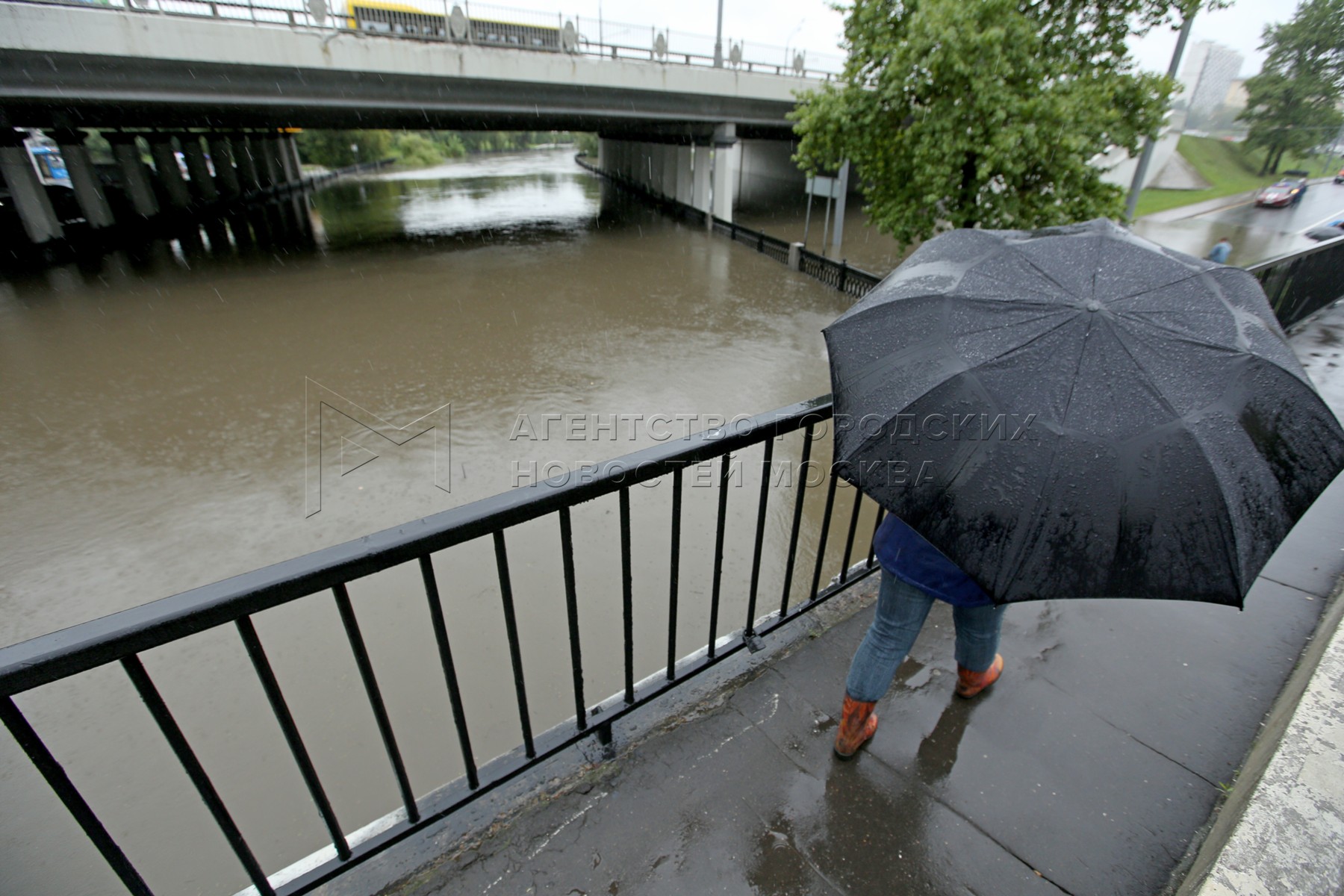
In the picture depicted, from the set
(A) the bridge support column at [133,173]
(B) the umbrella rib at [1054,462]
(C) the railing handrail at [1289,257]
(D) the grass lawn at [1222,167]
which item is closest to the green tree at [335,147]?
(A) the bridge support column at [133,173]

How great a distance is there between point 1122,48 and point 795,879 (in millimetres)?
14337

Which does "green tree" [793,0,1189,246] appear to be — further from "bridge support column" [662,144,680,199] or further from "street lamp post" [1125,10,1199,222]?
"bridge support column" [662,144,680,199]

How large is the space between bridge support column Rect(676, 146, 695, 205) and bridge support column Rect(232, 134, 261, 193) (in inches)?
989

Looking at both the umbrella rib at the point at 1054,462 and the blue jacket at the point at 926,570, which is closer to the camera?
the umbrella rib at the point at 1054,462

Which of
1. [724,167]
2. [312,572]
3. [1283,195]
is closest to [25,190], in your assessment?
[724,167]

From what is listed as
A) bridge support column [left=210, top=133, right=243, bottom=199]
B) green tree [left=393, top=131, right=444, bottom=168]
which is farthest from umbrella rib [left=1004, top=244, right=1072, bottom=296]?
green tree [left=393, top=131, right=444, bottom=168]

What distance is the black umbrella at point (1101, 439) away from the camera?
1.37m

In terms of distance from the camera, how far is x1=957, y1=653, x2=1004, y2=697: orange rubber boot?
248cm

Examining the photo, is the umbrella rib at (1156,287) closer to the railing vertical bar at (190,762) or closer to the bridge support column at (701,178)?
the railing vertical bar at (190,762)

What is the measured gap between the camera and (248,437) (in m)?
8.28

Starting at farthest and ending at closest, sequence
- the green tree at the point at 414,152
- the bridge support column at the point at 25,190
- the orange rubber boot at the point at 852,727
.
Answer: the green tree at the point at 414,152, the bridge support column at the point at 25,190, the orange rubber boot at the point at 852,727

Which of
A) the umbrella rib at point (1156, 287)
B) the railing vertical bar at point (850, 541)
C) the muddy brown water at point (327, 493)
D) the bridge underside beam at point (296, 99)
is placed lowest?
the muddy brown water at point (327, 493)

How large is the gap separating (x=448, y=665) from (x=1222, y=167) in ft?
228

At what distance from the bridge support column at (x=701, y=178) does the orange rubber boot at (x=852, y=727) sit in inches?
1016
